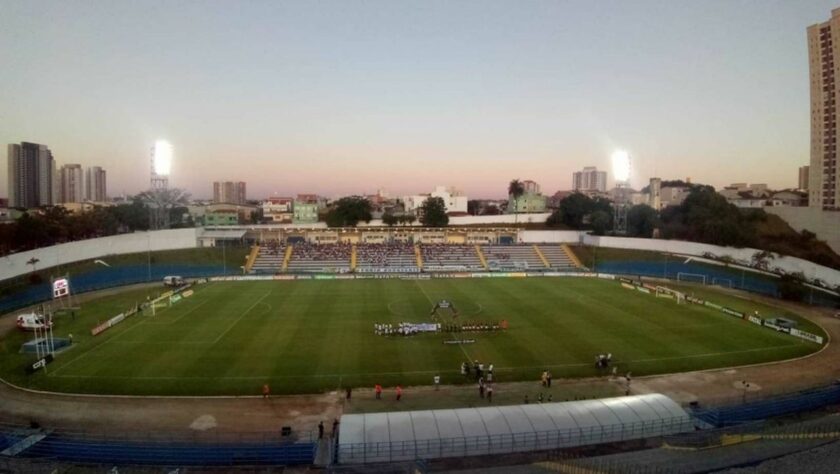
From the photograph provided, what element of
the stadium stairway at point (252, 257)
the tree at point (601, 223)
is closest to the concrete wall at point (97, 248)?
the stadium stairway at point (252, 257)

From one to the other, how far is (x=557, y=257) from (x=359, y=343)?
4445 centimetres

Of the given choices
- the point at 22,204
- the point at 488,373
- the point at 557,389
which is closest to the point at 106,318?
the point at 488,373

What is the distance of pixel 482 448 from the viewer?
53.2 feet

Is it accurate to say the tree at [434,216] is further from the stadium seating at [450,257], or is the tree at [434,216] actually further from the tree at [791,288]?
the tree at [791,288]

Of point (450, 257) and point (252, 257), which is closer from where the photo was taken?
point (252, 257)

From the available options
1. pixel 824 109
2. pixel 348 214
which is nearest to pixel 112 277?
pixel 348 214

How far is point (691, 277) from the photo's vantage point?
57.8m

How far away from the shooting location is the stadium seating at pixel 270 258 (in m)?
61.9

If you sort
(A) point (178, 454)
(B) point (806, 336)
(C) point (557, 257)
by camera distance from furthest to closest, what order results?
(C) point (557, 257), (B) point (806, 336), (A) point (178, 454)

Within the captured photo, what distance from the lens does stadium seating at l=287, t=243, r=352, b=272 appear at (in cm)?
6325

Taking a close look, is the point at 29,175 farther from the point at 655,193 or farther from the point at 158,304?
the point at 655,193

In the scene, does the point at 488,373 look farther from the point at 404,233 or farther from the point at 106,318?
the point at 404,233

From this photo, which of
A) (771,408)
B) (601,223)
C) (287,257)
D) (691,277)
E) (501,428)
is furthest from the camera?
(601,223)

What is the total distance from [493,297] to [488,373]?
21.7 m
